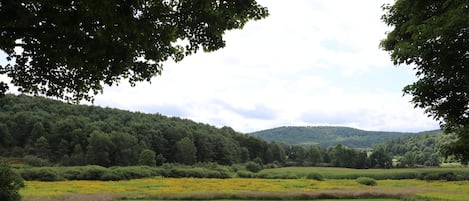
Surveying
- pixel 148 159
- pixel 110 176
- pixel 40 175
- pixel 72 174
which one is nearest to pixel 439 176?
pixel 110 176

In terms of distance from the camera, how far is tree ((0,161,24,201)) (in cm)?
2598

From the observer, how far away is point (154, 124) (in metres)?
141

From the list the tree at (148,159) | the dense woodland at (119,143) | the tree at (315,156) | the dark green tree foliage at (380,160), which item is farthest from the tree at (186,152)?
the dark green tree foliage at (380,160)

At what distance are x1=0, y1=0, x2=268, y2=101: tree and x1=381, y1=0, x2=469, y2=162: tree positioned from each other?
6.81 meters

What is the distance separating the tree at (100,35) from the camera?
758cm

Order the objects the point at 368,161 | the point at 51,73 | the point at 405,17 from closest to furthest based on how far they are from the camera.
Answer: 1. the point at 51,73
2. the point at 405,17
3. the point at 368,161

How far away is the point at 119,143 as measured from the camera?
110 m

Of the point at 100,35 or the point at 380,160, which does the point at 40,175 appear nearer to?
the point at 100,35

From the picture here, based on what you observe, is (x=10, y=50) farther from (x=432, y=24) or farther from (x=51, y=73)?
(x=432, y=24)

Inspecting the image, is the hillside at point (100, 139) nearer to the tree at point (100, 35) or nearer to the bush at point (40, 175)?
the bush at point (40, 175)

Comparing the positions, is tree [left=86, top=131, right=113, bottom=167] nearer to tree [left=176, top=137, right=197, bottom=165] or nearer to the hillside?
the hillside

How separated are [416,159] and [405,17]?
15552 cm

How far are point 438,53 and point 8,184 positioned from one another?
25.8m

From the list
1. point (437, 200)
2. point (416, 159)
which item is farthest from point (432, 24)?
point (416, 159)
